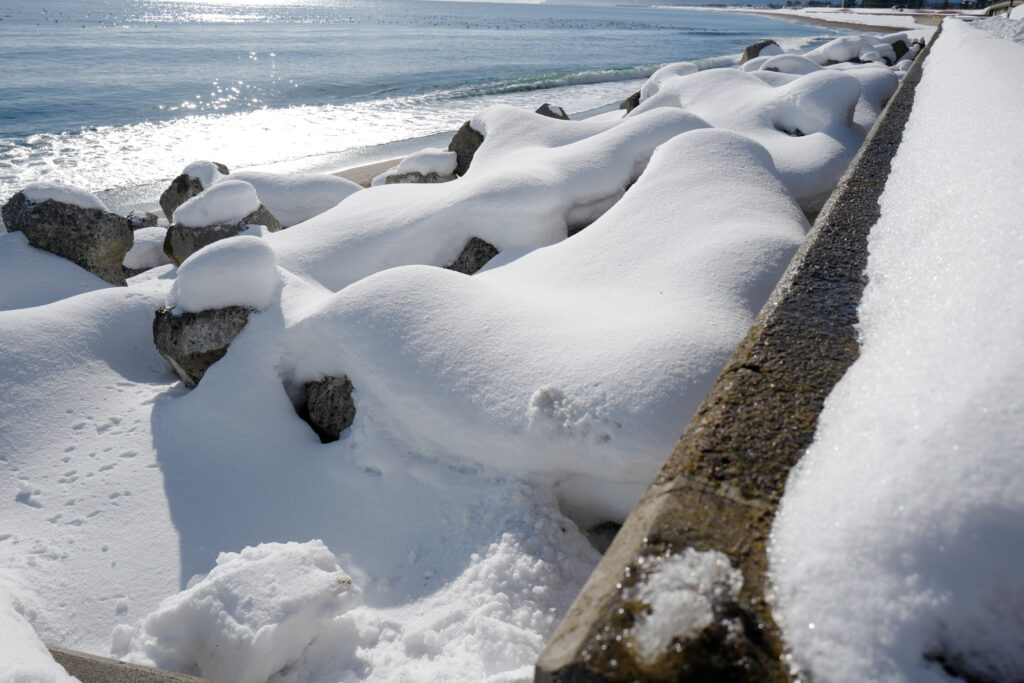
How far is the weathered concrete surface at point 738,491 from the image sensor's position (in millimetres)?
974

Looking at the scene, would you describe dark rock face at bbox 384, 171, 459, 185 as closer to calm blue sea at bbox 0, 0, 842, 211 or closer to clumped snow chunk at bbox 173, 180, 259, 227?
clumped snow chunk at bbox 173, 180, 259, 227

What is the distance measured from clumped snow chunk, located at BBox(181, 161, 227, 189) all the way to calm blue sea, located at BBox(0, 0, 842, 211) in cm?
306

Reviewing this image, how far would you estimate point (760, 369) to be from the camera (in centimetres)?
157

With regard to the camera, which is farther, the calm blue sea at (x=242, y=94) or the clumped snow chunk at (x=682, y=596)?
the calm blue sea at (x=242, y=94)

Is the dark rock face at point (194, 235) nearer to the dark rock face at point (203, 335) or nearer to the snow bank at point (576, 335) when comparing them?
the dark rock face at point (203, 335)

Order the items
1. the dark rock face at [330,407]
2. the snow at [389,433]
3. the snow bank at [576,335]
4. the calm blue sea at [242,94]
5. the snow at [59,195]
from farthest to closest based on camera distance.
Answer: the calm blue sea at [242,94] → the snow at [59,195] → the dark rock face at [330,407] → the snow bank at [576,335] → the snow at [389,433]

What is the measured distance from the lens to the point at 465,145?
673cm

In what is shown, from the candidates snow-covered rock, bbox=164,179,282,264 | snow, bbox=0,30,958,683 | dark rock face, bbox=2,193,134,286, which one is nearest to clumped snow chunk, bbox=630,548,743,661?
snow, bbox=0,30,958,683

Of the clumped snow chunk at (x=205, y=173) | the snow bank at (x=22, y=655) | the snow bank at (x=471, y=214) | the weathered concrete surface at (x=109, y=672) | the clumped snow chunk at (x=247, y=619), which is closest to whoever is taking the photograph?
the snow bank at (x=22, y=655)

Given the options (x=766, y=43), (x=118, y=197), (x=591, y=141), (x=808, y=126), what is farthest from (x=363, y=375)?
(x=766, y=43)

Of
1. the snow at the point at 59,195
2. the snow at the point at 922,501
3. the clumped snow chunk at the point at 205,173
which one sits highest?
the snow at the point at 922,501

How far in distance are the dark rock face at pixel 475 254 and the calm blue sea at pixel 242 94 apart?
22.8 feet

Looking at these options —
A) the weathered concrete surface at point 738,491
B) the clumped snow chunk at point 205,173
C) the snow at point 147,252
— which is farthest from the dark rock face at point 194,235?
the weathered concrete surface at point 738,491

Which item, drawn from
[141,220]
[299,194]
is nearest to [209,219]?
[299,194]
